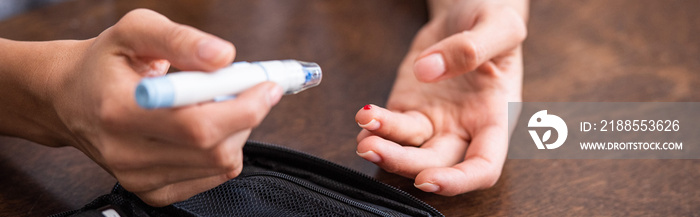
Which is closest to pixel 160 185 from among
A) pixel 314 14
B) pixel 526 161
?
pixel 526 161

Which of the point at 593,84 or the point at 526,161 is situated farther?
the point at 593,84

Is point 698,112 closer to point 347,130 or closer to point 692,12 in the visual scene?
point 692,12

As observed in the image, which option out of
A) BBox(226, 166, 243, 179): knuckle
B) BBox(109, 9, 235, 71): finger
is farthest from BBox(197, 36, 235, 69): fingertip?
BBox(226, 166, 243, 179): knuckle

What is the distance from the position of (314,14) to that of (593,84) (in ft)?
1.60

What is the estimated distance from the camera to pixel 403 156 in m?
0.59

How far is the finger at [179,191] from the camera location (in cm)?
49

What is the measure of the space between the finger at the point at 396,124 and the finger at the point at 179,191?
17 cm

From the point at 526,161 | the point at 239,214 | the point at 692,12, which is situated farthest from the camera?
the point at 692,12

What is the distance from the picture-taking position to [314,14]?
0.97m

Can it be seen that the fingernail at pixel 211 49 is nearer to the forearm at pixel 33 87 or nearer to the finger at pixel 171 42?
the finger at pixel 171 42

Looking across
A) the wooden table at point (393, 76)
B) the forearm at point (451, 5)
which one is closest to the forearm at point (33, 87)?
the wooden table at point (393, 76)

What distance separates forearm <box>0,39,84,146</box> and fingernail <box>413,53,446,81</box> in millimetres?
384

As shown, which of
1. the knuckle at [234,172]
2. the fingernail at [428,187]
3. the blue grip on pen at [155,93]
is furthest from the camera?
the fingernail at [428,187]

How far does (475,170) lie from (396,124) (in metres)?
0.10
